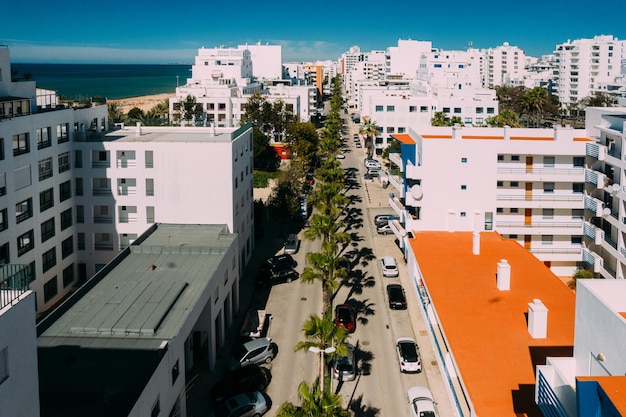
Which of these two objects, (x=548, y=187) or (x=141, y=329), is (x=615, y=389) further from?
(x=548, y=187)

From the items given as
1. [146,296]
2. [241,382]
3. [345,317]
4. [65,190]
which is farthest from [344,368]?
[65,190]

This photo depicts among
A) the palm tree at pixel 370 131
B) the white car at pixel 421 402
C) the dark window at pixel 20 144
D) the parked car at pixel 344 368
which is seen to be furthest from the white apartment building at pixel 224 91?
the white car at pixel 421 402

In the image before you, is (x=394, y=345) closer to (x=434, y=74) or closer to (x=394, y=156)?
(x=394, y=156)

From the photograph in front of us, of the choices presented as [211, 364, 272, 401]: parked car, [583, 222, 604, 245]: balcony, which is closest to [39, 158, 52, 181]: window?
[211, 364, 272, 401]: parked car

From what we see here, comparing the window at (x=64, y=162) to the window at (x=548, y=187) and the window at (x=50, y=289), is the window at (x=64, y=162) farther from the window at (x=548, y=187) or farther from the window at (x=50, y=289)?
the window at (x=548, y=187)

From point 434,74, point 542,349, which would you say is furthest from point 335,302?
point 434,74

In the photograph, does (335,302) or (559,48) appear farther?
(559,48)
